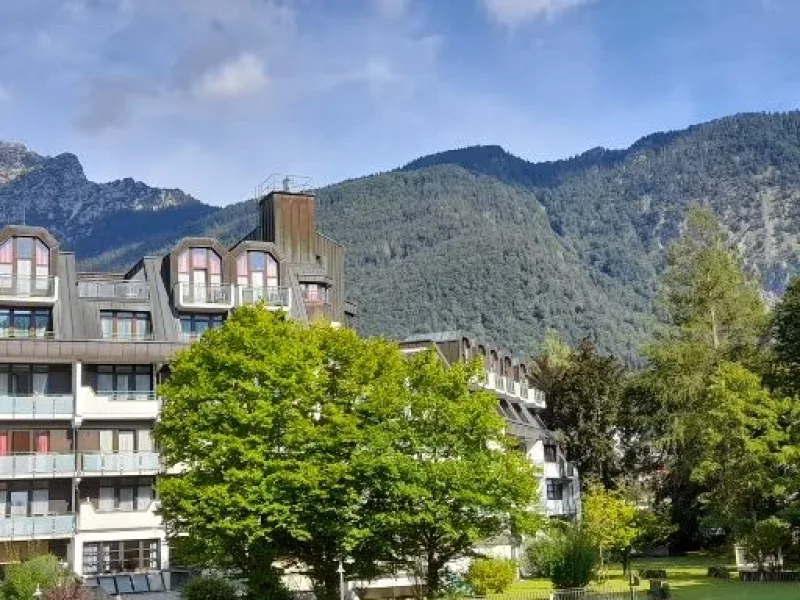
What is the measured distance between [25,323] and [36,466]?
7.63 metres

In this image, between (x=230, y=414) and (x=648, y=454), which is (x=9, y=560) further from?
(x=648, y=454)

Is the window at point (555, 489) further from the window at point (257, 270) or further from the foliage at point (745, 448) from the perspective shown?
the window at point (257, 270)

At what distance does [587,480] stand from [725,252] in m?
20.5

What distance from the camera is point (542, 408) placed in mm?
90812

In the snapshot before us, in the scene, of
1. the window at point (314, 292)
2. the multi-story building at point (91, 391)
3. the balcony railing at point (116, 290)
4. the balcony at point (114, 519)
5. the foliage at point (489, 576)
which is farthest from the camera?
the window at point (314, 292)

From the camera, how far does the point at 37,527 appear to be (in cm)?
5347

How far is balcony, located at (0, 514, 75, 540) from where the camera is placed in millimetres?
52719

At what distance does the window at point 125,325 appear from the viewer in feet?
193

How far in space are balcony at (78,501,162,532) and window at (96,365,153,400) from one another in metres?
5.64

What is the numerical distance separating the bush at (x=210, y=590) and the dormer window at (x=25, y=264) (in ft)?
61.2

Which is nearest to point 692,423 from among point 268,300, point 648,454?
point 648,454

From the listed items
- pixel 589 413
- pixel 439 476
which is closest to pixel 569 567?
pixel 439 476

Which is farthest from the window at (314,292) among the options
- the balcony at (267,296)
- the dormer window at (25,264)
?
the dormer window at (25,264)

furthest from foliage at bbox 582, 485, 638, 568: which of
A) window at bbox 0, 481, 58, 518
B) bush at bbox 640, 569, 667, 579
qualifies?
window at bbox 0, 481, 58, 518
